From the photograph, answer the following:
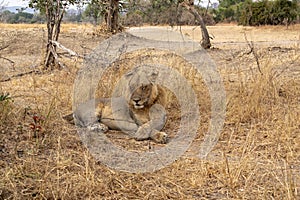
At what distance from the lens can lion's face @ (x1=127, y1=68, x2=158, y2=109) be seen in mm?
4500

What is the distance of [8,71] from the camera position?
9125mm

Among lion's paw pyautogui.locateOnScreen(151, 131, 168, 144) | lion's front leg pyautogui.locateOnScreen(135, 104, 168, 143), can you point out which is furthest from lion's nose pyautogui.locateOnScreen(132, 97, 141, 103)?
lion's paw pyautogui.locateOnScreen(151, 131, 168, 144)

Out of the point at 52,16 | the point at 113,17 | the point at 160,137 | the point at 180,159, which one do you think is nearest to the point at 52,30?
the point at 52,16

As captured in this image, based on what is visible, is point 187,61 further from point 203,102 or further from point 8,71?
point 8,71

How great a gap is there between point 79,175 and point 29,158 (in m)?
0.56

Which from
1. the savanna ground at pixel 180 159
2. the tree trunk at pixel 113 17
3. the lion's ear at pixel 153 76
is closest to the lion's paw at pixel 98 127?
the savanna ground at pixel 180 159

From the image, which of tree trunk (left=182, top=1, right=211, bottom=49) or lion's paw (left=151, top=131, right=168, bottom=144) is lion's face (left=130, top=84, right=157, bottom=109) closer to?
lion's paw (left=151, top=131, right=168, bottom=144)

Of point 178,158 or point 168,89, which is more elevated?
point 168,89

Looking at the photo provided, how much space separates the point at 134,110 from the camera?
4.61 meters

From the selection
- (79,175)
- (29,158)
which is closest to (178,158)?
(79,175)

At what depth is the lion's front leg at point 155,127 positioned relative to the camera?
14.7 feet

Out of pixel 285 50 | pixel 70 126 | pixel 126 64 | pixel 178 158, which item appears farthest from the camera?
pixel 285 50

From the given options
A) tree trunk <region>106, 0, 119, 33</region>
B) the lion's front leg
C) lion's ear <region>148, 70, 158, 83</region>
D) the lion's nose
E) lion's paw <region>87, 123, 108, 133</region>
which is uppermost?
tree trunk <region>106, 0, 119, 33</region>

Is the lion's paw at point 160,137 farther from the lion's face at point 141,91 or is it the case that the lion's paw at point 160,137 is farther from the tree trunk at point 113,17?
the tree trunk at point 113,17
